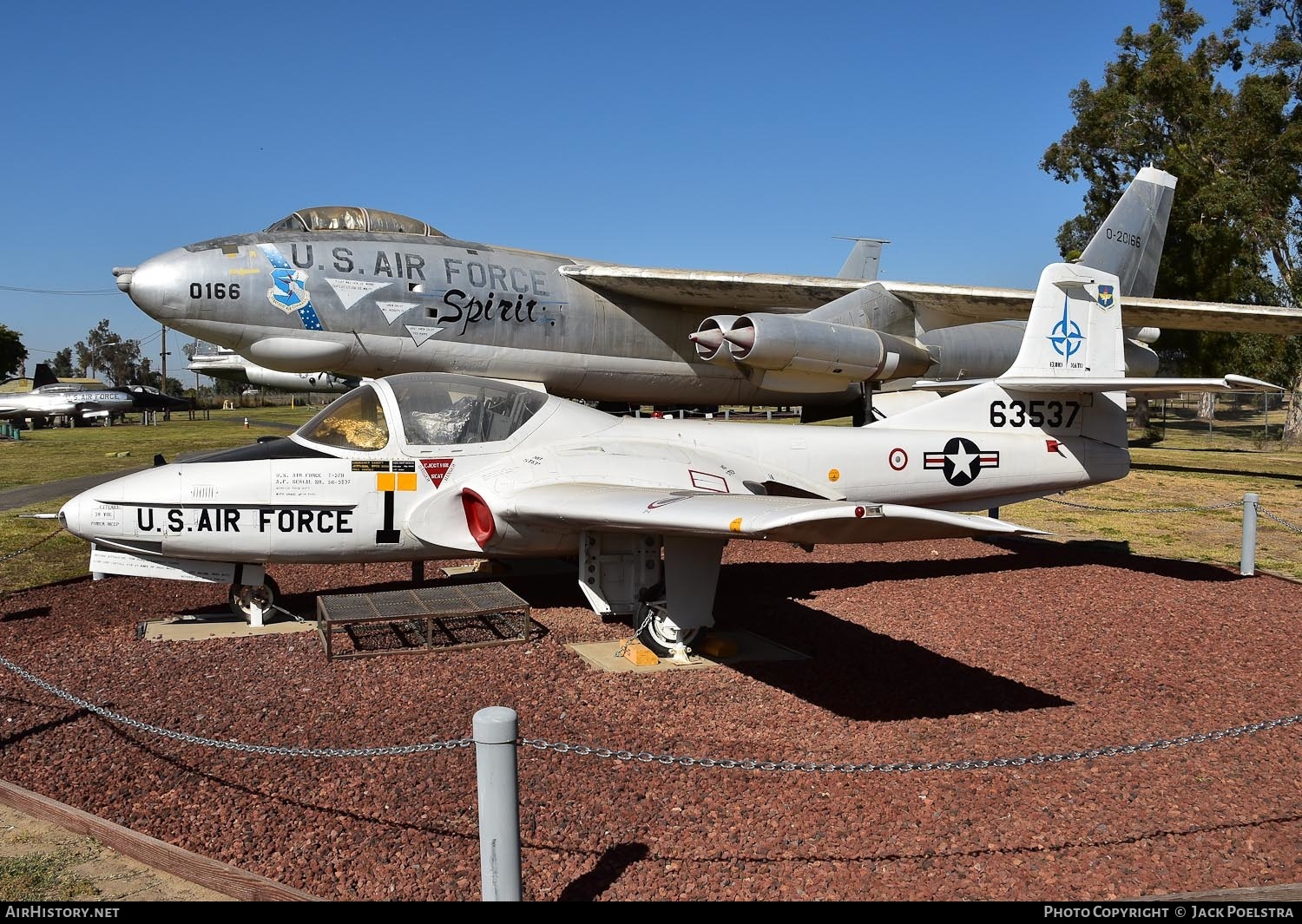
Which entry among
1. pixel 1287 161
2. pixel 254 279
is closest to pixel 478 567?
pixel 254 279

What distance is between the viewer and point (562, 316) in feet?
38.9

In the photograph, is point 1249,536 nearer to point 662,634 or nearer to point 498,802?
point 662,634

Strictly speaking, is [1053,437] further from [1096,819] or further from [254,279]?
[254,279]

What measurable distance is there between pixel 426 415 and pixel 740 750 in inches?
164

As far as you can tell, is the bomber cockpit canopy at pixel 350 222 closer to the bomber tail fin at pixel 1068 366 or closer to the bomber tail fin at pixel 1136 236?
the bomber tail fin at pixel 1068 366

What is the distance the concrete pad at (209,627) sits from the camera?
786 cm

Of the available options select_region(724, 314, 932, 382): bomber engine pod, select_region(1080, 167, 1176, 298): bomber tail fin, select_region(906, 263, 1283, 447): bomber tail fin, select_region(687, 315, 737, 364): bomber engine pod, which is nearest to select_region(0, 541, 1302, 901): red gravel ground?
select_region(906, 263, 1283, 447): bomber tail fin

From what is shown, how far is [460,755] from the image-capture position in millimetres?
5418

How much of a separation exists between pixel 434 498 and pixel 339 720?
7.91 feet

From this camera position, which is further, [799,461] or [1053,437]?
[1053,437]

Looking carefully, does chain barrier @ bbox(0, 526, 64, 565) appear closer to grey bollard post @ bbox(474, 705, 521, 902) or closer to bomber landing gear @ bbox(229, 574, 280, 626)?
bomber landing gear @ bbox(229, 574, 280, 626)

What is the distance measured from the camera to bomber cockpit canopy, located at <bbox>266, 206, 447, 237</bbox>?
36.3ft

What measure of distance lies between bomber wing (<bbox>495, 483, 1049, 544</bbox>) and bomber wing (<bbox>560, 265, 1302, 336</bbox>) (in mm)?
4890

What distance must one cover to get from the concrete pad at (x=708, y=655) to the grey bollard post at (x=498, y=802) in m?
3.90
